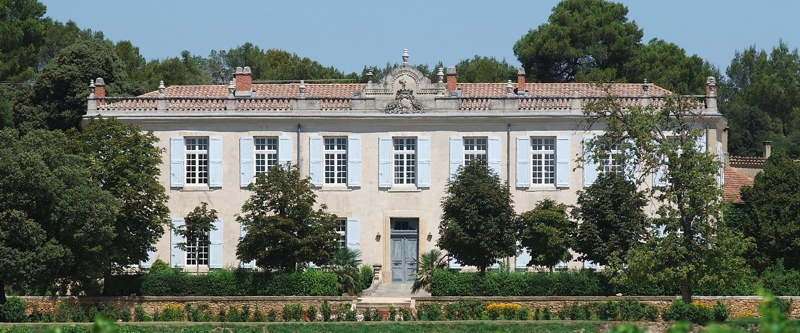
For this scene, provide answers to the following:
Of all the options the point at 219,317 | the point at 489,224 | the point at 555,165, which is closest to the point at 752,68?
the point at 555,165

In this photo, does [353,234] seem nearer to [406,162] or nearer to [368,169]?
[368,169]

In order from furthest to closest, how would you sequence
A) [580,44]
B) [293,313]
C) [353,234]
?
[580,44] < [353,234] < [293,313]

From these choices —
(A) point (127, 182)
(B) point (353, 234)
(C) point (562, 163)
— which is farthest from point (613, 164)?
(A) point (127, 182)

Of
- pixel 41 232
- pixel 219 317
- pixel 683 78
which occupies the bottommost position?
pixel 219 317

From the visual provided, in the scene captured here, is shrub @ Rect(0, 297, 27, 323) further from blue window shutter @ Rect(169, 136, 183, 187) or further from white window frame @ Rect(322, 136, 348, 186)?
white window frame @ Rect(322, 136, 348, 186)

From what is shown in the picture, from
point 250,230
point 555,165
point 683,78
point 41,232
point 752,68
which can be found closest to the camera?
point 41,232

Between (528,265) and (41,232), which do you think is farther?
(528,265)

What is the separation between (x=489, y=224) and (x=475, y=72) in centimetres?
2521

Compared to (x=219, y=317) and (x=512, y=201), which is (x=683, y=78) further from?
(x=219, y=317)

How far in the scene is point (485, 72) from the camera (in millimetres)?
58938

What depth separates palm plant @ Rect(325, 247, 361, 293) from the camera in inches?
1339

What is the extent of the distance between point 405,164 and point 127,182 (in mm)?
8710

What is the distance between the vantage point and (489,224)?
34.1 meters

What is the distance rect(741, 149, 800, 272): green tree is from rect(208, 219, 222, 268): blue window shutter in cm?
1467
